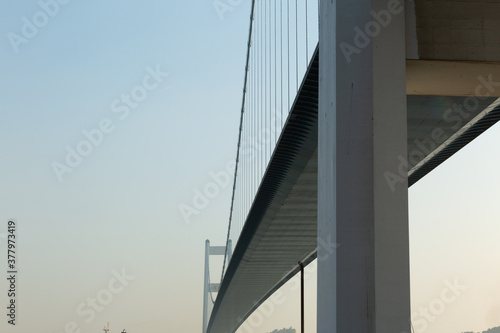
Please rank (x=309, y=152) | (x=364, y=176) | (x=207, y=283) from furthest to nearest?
(x=207, y=283), (x=309, y=152), (x=364, y=176)

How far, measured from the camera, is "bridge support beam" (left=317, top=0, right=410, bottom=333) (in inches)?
202

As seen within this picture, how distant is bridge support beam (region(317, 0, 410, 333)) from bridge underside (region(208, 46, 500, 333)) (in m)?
0.32

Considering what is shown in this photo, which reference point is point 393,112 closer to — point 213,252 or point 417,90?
point 417,90

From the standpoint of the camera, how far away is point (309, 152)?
12336 mm

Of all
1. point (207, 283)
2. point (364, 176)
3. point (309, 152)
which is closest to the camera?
point (364, 176)

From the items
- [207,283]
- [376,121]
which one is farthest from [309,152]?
[207,283]

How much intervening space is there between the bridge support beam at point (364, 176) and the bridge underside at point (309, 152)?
0.32 metres

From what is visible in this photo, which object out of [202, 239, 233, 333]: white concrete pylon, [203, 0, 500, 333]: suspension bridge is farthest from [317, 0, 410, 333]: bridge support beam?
[202, 239, 233, 333]: white concrete pylon

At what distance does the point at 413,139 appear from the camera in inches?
461

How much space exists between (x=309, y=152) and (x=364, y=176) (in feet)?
23.1

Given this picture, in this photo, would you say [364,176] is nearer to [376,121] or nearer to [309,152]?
[376,121]

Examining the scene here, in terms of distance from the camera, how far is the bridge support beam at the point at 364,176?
513 cm

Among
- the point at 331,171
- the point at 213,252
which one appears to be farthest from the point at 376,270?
the point at 213,252

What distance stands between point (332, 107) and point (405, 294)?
50.7 inches
